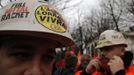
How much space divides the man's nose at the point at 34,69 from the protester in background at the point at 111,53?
220 centimetres

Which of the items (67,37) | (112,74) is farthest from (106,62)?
(67,37)

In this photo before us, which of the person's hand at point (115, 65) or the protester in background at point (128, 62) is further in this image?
the protester in background at point (128, 62)

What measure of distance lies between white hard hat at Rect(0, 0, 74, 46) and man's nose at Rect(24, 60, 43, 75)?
0.15 m

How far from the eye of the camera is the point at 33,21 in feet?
5.66

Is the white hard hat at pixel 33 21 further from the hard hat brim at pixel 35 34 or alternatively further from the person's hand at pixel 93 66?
the person's hand at pixel 93 66

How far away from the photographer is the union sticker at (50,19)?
176 centimetres

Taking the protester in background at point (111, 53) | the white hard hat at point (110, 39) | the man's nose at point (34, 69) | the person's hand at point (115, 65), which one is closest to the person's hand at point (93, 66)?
the protester in background at point (111, 53)

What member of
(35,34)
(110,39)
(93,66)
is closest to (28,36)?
(35,34)

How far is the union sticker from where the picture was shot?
1764 mm

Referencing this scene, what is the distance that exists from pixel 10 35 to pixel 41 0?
0.31m

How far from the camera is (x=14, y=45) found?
1.72 meters

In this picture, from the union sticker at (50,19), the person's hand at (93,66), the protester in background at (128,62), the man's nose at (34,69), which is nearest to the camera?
the man's nose at (34,69)

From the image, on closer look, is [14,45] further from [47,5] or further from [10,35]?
[47,5]

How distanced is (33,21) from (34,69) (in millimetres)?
254
